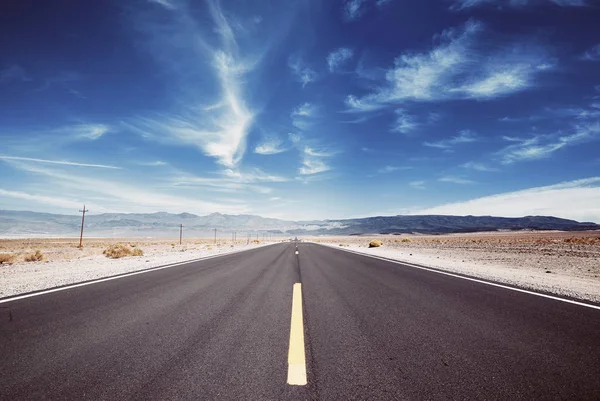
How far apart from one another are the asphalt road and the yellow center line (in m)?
0.07

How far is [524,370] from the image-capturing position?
263 cm

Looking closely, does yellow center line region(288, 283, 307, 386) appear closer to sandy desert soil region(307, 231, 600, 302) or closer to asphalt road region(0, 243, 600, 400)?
asphalt road region(0, 243, 600, 400)

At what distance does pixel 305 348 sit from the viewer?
3090 millimetres

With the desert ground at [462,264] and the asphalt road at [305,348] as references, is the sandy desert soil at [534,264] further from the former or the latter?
the asphalt road at [305,348]

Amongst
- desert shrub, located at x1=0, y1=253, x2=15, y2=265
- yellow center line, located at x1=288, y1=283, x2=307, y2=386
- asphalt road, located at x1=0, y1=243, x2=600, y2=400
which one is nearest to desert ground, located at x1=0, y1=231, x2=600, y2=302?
desert shrub, located at x1=0, y1=253, x2=15, y2=265

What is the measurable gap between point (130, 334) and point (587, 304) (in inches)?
283

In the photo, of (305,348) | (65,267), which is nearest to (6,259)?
(65,267)

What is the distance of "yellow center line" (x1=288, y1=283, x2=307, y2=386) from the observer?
2.42 m

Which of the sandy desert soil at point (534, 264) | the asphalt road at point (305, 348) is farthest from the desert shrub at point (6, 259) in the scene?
the sandy desert soil at point (534, 264)

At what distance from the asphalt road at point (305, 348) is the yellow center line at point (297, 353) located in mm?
66

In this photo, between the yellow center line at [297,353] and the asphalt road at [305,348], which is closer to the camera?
the asphalt road at [305,348]

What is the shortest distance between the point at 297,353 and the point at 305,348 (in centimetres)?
18

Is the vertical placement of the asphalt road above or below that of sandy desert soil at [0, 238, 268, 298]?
above

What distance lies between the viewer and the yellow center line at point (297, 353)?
2.42 meters
